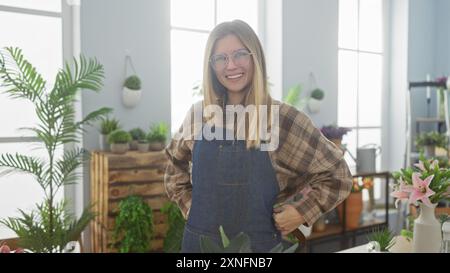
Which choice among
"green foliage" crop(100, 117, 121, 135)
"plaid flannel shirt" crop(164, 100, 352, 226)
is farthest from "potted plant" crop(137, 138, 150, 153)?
"plaid flannel shirt" crop(164, 100, 352, 226)

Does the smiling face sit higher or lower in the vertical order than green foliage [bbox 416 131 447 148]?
higher

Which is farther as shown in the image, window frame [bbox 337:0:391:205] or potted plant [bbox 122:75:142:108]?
window frame [bbox 337:0:391:205]

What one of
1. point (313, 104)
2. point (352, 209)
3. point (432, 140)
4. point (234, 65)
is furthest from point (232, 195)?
point (432, 140)

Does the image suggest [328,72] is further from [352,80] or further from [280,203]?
[280,203]

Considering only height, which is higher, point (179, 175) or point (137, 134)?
point (137, 134)

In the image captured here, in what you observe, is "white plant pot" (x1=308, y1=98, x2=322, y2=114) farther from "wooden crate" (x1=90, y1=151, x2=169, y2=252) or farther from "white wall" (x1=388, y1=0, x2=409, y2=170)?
"wooden crate" (x1=90, y1=151, x2=169, y2=252)

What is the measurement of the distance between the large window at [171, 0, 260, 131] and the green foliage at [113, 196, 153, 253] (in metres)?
0.89

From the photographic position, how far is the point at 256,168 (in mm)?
1389

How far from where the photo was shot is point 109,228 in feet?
8.19

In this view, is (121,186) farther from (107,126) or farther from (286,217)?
(286,217)

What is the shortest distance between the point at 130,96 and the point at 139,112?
0.49 feet

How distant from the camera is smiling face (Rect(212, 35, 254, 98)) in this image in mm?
1370

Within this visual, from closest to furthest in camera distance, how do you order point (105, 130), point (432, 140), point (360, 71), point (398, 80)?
point (105, 130), point (432, 140), point (360, 71), point (398, 80)
